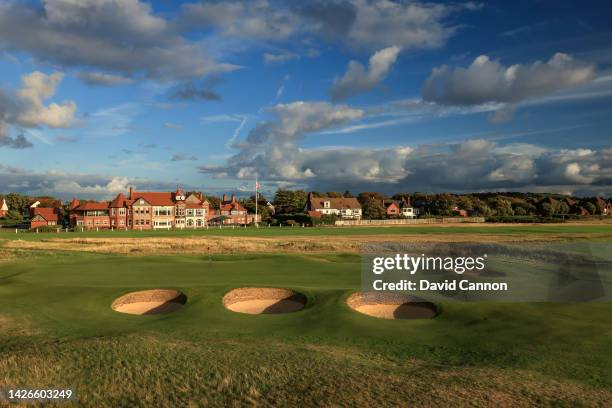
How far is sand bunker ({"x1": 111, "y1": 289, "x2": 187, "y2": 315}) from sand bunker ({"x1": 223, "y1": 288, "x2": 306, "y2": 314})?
215 cm

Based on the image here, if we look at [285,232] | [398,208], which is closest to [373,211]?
[398,208]

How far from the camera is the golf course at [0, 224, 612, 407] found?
927 centimetres

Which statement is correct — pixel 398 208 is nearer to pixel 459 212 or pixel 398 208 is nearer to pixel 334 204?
pixel 459 212

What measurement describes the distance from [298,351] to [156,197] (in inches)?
4179

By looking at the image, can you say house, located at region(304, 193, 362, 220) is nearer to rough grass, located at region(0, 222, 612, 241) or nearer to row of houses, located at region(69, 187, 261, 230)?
row of houses, located at region(69, 187, 261, 230)

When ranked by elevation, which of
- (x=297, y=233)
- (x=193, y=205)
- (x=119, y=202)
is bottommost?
(x=297, y=233)

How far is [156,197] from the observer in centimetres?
11131

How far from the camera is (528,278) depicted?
80.9 ft

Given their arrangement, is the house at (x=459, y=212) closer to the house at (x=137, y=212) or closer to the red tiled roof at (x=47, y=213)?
the house at (x=137, y=212)

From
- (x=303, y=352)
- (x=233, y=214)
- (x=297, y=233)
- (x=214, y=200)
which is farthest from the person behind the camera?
(x=214, y=200)

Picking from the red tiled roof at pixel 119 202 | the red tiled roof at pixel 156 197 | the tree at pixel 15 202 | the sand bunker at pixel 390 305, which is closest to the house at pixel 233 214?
the red tiled roof at pixel 156 197

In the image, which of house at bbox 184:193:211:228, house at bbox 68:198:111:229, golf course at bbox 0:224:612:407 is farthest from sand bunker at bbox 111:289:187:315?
house at bbox 184:193:211:228

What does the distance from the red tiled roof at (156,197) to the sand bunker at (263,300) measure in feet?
313

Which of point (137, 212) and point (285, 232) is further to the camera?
point (137, 212)
